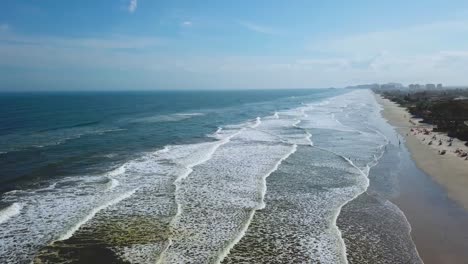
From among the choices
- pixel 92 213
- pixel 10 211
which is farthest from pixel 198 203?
pixel 10 211

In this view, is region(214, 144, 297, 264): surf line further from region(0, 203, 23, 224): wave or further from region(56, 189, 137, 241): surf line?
region(0, 203, 23, 224): wave

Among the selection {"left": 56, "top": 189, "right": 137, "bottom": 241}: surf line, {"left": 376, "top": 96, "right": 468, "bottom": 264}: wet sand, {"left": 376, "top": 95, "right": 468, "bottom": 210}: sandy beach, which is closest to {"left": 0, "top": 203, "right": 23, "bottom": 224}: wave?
{"left": 56, "top": 189, "right": 137, "bottom": 241}: surf line

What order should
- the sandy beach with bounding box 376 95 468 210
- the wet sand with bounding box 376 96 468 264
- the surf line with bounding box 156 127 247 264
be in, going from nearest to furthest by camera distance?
1. the surf line with bounding box 156 127 247 264
2. the wet sand with bounding box 376 96 468 264
3. the sandy beach with bounding box 376 95 468 210

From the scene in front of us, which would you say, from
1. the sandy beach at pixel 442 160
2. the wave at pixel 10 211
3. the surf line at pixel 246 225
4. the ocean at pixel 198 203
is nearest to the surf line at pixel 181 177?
the ocean at pixel 198 203

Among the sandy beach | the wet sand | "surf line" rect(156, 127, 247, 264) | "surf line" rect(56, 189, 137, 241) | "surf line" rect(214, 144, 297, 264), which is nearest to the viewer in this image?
"surf line" rect(214, 144, 297, 264)

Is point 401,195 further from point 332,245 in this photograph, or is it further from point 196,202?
point 196,202

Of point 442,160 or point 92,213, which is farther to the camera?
point 442,160

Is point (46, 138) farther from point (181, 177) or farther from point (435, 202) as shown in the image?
point (435, 202)

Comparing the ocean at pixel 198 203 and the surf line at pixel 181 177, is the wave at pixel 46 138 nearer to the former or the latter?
the ocean at pixel 198 203
